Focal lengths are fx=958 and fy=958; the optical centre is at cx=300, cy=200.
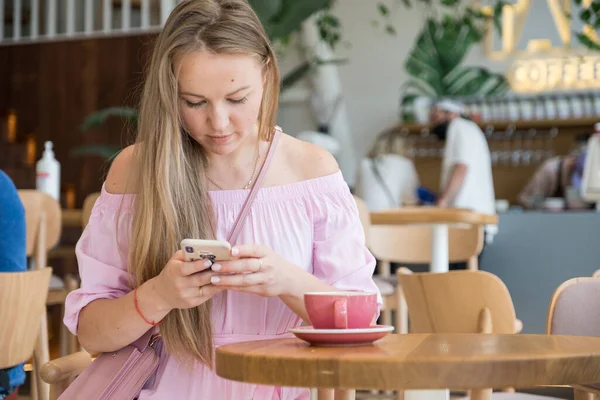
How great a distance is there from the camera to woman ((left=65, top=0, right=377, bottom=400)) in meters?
1.68

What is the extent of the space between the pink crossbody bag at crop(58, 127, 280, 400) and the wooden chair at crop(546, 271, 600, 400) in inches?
30.5

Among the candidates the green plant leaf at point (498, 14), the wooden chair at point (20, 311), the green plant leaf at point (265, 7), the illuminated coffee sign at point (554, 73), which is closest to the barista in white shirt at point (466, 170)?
the green plant leaf at point (498, 14)

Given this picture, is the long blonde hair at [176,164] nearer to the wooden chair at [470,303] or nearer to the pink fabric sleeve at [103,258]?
the pink fabric sleeve at [103,258]

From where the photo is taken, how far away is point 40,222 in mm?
4195

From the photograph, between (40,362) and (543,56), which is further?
(543,56)

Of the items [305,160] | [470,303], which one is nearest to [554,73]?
[470,303]

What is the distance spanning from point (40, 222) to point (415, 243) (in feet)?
5.50

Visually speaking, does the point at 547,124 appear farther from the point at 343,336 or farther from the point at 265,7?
the point at 343,336

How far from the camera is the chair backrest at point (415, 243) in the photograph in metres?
4.32

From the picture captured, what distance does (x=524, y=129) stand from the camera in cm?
849

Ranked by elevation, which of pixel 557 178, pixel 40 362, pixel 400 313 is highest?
pixel 557 178

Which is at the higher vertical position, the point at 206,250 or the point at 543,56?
the point at 543,56

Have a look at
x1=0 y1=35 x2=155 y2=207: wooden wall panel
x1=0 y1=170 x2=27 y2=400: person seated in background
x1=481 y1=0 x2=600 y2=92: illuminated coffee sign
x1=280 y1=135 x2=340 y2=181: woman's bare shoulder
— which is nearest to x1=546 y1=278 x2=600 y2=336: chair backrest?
x1=280 y1=135 x2=340 y2=181: woman's bare shoulder

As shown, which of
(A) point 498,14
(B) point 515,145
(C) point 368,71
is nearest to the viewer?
(A) point 498,14
